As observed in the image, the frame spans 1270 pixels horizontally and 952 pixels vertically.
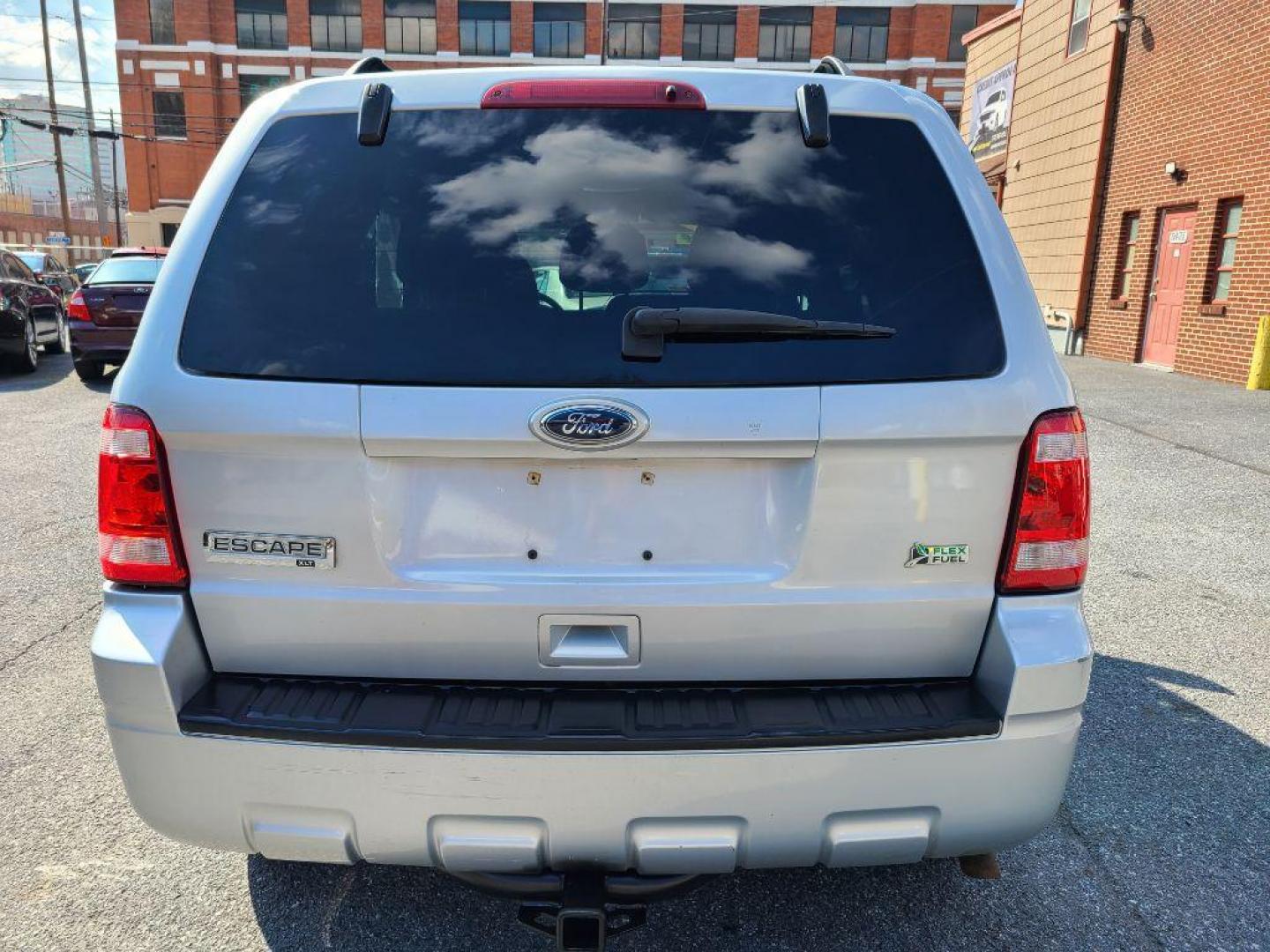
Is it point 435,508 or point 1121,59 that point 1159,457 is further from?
point 1121,59

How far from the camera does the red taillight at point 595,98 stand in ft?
6.91

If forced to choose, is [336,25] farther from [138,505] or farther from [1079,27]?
[138,505]

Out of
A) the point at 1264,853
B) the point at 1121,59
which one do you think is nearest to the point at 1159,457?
the point at 1264,853

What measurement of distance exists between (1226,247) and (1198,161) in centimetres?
153

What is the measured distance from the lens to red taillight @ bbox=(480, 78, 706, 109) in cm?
211

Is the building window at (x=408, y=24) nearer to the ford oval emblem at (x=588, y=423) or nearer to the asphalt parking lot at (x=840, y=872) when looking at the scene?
the asphalt parking lot at (x=840, y=872)

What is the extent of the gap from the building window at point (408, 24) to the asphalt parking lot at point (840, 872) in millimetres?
48908

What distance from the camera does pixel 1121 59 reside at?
1736 cm

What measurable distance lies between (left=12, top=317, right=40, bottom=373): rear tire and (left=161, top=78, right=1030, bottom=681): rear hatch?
14531 millimetres

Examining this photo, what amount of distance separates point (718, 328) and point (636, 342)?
0.57 feet

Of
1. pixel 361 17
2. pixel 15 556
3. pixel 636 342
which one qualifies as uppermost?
pixel 361 17

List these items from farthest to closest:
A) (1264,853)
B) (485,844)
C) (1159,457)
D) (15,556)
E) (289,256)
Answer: (1159,457) < (15,556) < (1264,853) < (289,256) < (485,844)

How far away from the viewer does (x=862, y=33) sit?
48781mm

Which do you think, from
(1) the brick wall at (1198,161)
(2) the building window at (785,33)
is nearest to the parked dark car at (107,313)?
(1) the brick wall at (1198,161)
